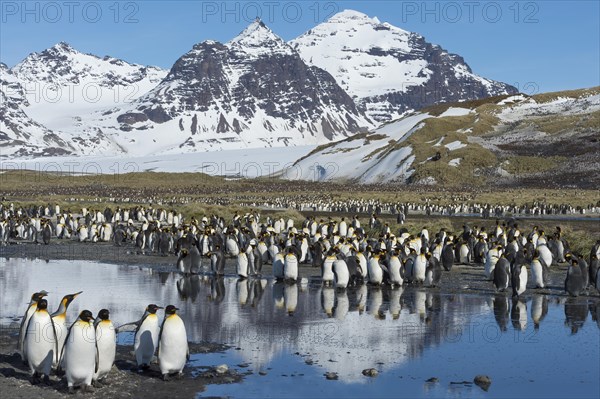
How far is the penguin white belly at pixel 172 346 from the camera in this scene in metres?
8.89

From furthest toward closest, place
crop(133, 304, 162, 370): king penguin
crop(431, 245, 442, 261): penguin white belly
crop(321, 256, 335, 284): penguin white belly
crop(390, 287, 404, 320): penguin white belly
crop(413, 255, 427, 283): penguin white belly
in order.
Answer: crop(431, 245, 442, 261): penguin white belly, crop(321, 256, 335, 284): penguin white belly, crop(413, 255, 427, 283): penguin white belly, crop(390, 287, 404, 320): penguin white belly, crop(133, 304, 162, 370): king penguin

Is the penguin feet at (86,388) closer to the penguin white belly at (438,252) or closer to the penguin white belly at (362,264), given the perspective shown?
the penguin white belly at (362,264)

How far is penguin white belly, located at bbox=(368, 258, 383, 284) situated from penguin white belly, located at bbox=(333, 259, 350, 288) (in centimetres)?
52

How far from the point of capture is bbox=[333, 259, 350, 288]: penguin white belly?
1593 centimetres

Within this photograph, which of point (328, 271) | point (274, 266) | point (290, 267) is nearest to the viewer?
point (328, 271)

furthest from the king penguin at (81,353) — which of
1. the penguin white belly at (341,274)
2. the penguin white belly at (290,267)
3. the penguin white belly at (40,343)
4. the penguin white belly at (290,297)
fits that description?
the penguin white belly at (290,267)

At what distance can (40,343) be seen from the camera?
871cm

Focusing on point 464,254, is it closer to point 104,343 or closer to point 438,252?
point 438,252

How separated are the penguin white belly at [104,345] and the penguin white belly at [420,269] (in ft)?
28.5

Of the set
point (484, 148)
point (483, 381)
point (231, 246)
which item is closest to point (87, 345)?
point (483, 381)

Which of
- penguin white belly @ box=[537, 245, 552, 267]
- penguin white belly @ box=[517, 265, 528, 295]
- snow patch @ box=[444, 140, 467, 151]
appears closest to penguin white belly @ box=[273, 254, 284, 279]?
penguin white belly @ box=[517, 265, 528, 295]

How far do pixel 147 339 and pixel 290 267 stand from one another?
24.9ft

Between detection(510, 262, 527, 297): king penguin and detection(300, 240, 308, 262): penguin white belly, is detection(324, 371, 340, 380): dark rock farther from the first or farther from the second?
detection(300, 240, 308, 262): penguin white belly

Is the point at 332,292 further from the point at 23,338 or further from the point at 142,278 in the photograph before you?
the point at 23,338
